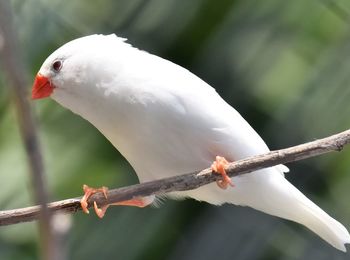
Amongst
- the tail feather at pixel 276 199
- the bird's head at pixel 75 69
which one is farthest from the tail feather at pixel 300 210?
the bird's head at pixel 75 69

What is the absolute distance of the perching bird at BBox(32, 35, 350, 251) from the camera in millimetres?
862

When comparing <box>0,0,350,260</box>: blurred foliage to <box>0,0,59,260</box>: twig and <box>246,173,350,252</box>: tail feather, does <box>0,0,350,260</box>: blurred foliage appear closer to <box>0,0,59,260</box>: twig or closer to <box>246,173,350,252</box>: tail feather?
<box>246,173,350,252</box>: tail feather

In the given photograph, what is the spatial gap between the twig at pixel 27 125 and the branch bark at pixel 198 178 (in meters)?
0.42

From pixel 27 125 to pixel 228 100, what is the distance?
3.30 ft

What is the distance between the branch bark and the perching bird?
36 millimetres

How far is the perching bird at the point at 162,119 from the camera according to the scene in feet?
2.83

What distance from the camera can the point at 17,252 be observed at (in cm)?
135

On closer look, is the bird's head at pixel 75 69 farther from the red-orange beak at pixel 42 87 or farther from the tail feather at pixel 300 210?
the tail feather at pixel 300 210

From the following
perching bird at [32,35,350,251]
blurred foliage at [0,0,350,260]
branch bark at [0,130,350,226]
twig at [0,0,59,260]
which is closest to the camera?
twig at [0,0,59,260]

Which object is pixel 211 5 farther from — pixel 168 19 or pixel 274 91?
pixel 274 91

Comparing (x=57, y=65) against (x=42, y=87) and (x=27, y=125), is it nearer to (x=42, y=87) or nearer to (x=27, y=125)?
(x=42, y=87)

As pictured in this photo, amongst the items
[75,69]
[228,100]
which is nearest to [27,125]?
[75,69]

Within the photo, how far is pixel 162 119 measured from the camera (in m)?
0.85

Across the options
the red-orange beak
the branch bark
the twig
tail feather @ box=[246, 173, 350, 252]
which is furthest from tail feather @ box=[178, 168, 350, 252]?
the twig
